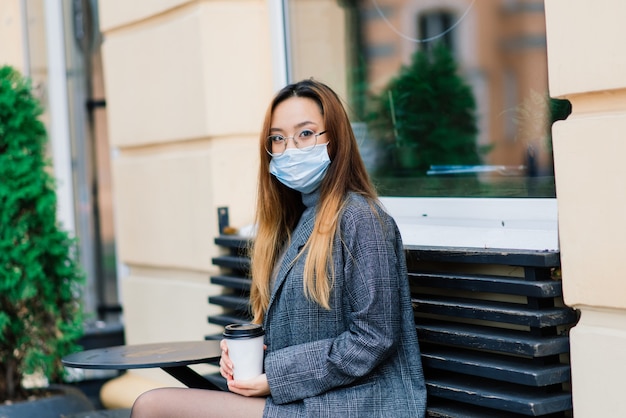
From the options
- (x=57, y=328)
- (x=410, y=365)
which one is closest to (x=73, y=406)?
(x=57, y=328)

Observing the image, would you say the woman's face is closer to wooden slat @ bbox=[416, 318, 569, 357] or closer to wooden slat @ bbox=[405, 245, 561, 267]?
wooden slat @ bbox=[405, 245, 561, 267]

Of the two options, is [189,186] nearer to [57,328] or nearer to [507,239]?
[57,328]

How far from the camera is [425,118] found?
3.39m

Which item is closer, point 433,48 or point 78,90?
point 433,48

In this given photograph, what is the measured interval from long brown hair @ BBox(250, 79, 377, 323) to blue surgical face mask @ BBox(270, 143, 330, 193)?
0.03 meters

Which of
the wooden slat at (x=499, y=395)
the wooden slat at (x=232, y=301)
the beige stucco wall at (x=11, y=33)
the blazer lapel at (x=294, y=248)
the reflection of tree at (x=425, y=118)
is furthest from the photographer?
the beige stucco wall at (x=11, y=33)

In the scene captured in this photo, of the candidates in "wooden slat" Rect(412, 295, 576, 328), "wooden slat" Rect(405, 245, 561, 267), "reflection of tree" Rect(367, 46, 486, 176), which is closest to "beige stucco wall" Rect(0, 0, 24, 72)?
"reflection of tree" Rect(367, 46, 486, 176)

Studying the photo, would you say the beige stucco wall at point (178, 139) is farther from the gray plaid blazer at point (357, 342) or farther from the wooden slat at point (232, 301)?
the gray plaid blazer at point (357, 342)

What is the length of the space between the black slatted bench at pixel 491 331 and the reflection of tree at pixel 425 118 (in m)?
0.54

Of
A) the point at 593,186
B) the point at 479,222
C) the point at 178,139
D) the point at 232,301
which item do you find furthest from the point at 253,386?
the point at 178,139

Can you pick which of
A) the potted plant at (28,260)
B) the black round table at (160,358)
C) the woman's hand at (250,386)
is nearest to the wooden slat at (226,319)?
the black round table at (160,358)

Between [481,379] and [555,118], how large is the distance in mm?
789

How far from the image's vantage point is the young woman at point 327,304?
2.54 meters

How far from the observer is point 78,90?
6445 mm
